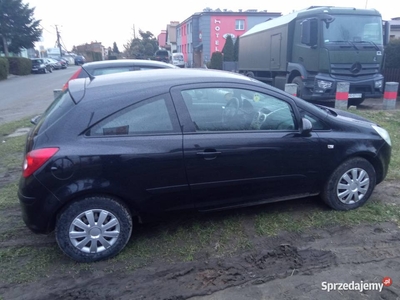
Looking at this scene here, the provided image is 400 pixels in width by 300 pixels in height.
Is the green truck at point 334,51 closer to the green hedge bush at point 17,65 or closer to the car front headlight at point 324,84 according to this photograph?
the car front headlight at point 324,84

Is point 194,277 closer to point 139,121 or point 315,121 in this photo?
point 139,121

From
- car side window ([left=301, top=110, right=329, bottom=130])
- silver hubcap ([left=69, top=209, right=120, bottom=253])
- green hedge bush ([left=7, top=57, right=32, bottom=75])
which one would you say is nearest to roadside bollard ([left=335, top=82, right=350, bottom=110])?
car side window ([left=301, top=110, right=329, bottom=130])

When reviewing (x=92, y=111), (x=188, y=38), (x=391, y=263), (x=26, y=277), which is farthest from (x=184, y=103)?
(x=188, y=38)

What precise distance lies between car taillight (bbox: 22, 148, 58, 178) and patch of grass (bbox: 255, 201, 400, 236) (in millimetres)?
2229

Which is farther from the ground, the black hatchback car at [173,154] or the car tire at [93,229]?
the black hatchback car at [173,154]

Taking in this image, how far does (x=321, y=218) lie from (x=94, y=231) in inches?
97.8

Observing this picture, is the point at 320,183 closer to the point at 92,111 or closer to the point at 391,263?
the point at 391,263

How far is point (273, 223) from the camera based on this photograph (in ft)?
13.6

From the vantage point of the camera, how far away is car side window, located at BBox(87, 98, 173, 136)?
11.5 ft

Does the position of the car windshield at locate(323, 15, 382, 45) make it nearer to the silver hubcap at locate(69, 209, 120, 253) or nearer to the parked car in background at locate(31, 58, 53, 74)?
the silver hubcap at locate(69, 209, 120, 253)

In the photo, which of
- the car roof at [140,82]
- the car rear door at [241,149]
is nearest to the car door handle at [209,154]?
the car rear door at [241,149]

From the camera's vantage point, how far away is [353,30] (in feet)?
36.5

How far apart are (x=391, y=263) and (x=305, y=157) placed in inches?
51.6

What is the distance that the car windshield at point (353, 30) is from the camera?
11016 mm
